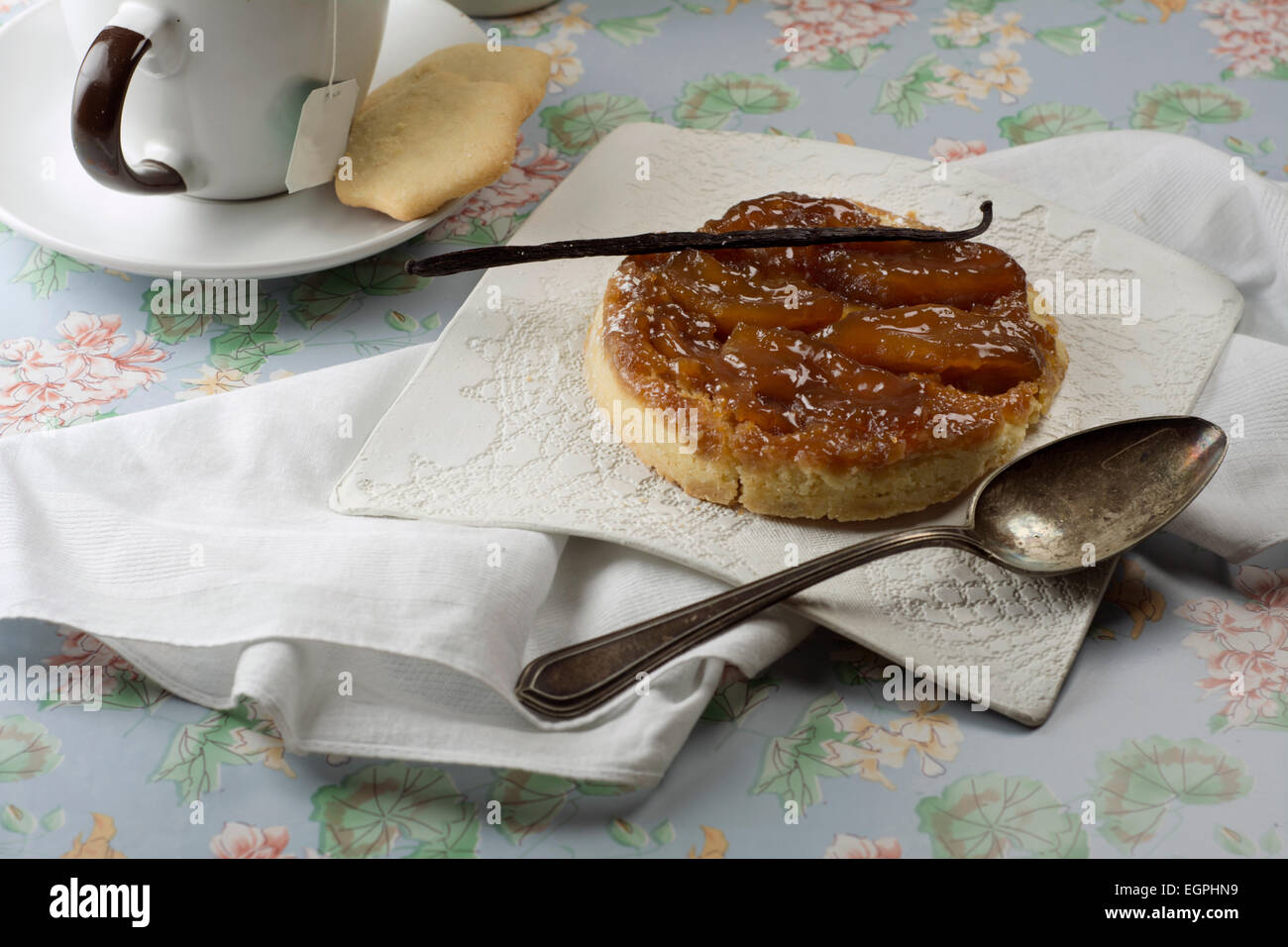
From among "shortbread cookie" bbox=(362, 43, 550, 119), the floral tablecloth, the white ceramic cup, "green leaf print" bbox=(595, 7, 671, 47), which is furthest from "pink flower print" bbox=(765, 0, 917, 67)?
the floral tablecloth

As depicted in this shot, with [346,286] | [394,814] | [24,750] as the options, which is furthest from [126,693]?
[346,286]

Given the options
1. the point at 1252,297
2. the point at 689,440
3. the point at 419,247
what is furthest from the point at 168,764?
the point at 1252,297

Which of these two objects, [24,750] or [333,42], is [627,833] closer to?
[24,750]

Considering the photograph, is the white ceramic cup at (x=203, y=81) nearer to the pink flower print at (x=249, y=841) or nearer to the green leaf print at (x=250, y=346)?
the green leaf print at (x=250, y=346)

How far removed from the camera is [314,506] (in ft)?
5.22

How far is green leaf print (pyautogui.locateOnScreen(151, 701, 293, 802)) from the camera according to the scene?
133 centimetres

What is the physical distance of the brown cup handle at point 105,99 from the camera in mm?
1686

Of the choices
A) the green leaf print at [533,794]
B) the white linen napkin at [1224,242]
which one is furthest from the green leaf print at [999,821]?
the white linen napkin at [1224,242]

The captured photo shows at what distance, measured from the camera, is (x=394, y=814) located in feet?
4.29

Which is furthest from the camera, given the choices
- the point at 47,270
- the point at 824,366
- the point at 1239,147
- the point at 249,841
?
the point at 1239,147

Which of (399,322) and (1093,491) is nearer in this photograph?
(1093,491)

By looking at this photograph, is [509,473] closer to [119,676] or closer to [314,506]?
[314,506]

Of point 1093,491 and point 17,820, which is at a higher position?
point 1093,491

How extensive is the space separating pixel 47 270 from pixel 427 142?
2.29ft
